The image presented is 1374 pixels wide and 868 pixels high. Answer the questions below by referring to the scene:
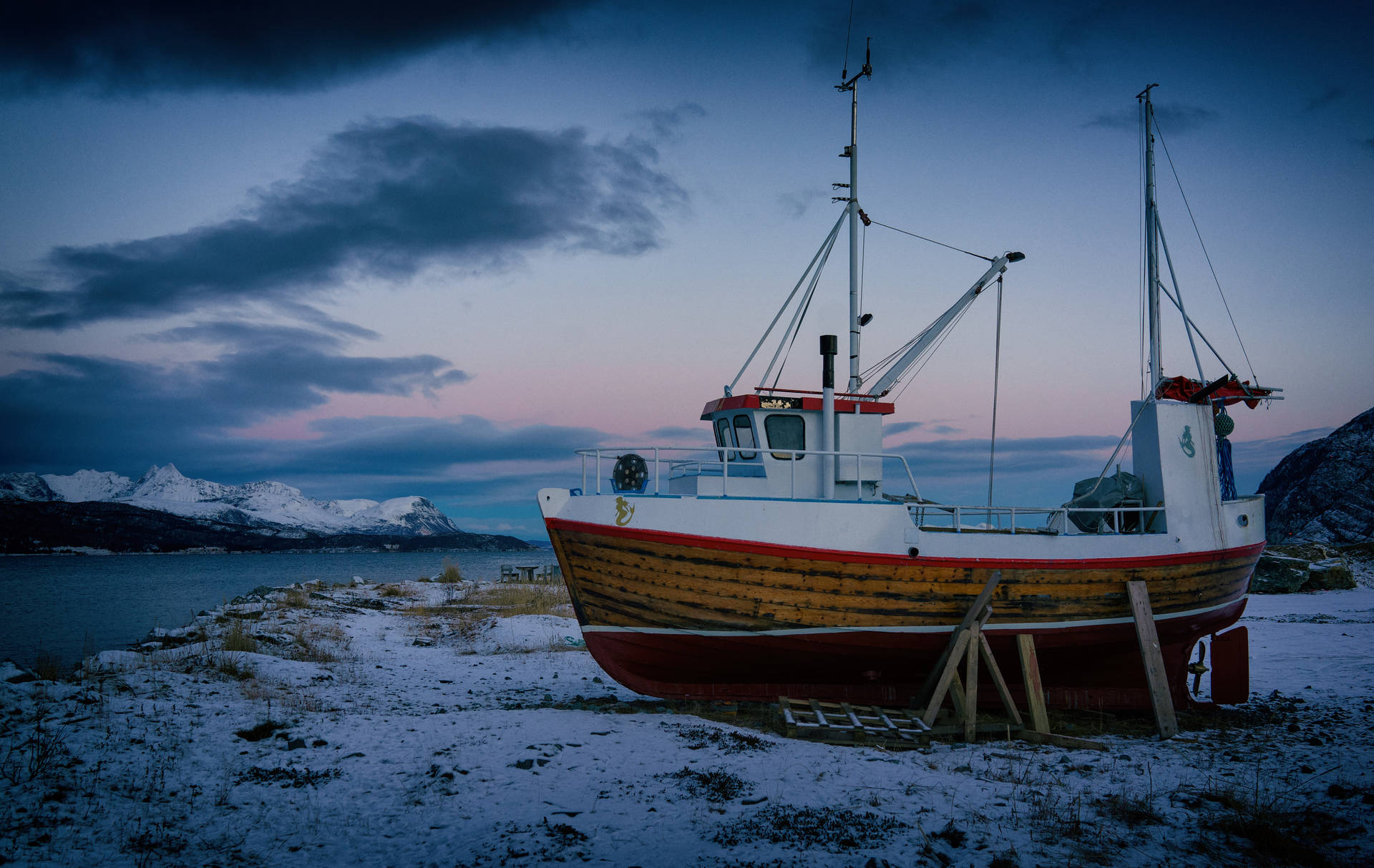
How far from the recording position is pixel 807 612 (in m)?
10.4

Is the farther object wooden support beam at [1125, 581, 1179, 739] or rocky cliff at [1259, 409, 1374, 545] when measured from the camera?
rocky cliff at [1259, 409, 1374, 545]

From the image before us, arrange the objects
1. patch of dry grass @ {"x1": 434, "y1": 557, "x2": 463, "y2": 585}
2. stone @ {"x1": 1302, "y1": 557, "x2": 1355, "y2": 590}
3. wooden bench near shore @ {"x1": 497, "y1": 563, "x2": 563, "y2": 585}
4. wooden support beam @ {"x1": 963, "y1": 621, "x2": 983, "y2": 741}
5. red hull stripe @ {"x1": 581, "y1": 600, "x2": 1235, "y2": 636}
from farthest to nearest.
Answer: patch of dry grass @ {"x1": 434, "y1": 557, "x2": 463, "y2": 585} < wooden bench near shore @ {"x1": 497, "y1": 563, "x2": 563, "y2": 585} < stone @ {"x1": 1302, "y1": 557, "x2": 1355, "y2": 590} < red hull stripe @ {"x1": 581, "y1": 600, "x2": 1235, "y2": 636} < wooden support beam @ {"x1": 963, "y1": 621, "x2": 983, "y2": 741}

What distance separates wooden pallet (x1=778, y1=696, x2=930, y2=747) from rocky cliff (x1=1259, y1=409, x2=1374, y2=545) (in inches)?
1813

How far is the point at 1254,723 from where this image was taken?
10.8 m

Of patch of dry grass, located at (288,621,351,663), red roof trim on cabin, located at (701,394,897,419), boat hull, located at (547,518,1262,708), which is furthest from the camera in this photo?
patch of dry grass, located at (288,621,351,663)

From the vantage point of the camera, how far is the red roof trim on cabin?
12.5 m

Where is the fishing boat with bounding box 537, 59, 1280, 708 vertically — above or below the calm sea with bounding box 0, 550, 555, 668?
above

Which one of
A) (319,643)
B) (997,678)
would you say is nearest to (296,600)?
(319,643)

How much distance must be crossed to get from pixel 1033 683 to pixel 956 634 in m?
1.37

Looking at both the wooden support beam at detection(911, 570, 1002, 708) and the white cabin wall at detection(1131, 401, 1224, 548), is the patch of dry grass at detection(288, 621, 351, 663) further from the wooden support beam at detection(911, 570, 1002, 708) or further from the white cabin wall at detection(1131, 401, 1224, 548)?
the white cabin wall at detection(1131, 401, 1224, 548)

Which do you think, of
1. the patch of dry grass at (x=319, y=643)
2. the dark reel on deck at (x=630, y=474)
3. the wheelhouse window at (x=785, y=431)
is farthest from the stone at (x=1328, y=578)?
the patch of dry grass at (x=319, y=643)

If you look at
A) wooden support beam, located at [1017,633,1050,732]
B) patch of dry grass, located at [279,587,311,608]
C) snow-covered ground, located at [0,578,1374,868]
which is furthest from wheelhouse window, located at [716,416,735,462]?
patch of dry grass, located at [279,587,311,608]

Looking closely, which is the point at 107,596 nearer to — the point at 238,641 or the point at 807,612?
the point at 238,641

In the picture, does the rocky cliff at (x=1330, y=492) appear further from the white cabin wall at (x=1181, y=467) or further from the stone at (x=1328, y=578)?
the white cabin wall at (x=1181, y=467)
